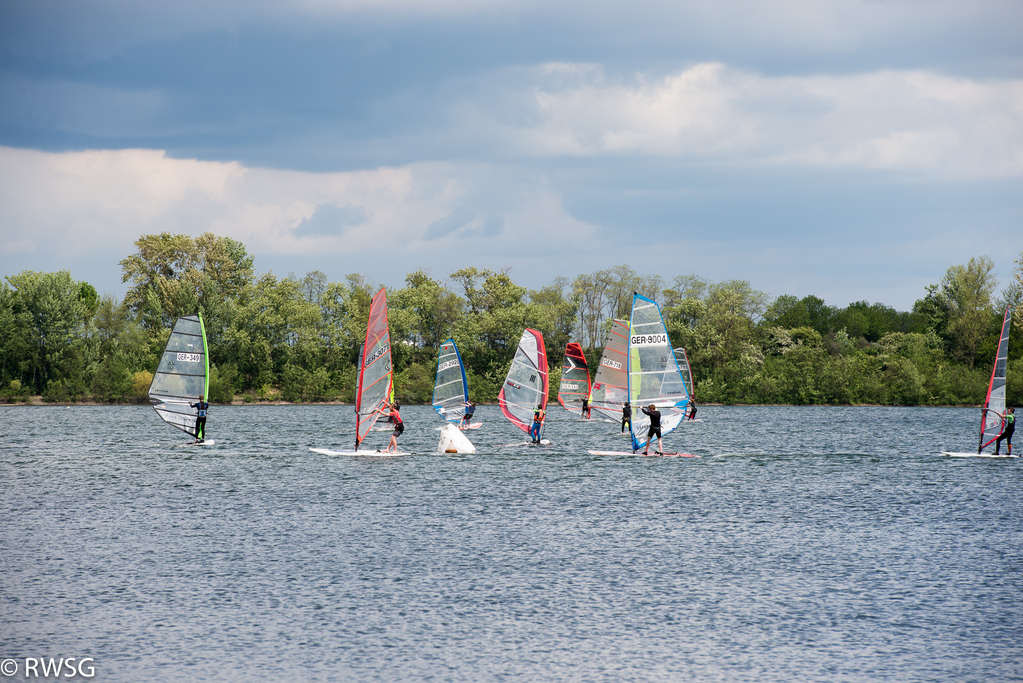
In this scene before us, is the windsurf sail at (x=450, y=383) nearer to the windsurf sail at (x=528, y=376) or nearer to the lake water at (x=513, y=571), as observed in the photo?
the windsurf sail at (x=528, y=376)

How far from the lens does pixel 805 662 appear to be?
12047 mm

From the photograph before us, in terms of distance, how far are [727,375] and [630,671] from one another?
96.2m

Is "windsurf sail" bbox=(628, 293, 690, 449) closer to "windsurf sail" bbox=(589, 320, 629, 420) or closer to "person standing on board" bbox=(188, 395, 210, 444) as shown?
"windsurf sail" bbox=(589, 320, 629, 420)

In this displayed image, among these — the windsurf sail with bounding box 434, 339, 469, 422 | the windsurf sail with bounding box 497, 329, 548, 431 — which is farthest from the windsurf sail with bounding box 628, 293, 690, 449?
the windsurf sail with bounding box 434, 339, 469, 422

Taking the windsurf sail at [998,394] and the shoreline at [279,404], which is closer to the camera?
the windsurf sail at [998,394]

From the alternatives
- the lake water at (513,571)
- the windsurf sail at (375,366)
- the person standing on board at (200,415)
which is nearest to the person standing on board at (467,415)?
the person standing on board at (200,415)

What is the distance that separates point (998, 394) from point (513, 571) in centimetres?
2718

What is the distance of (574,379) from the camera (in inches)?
2484

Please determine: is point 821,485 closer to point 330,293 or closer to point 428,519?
point 428,519

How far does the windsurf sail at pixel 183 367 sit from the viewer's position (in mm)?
38594

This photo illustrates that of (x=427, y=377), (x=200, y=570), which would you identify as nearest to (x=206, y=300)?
(x=427, y=377)

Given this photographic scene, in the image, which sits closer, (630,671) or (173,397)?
(630,671)

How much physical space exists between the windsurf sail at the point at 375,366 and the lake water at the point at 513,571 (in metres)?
2.53

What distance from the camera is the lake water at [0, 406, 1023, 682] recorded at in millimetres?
12117
